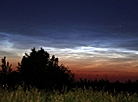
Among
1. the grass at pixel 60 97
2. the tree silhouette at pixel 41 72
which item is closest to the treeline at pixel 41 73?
the tree silhouette at pixel 41 72

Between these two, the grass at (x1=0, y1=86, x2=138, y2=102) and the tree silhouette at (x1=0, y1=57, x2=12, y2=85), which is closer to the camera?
the grass at (x1=0, y1=86, x2=138, y2=102)

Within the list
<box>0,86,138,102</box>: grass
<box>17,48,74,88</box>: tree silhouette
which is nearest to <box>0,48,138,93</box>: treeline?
<box>17,48,74,88</box>: tree silhouette

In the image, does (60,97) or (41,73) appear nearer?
(60,97)

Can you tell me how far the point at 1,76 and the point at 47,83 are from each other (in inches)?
272

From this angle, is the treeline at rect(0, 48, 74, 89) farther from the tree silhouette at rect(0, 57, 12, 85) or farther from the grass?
the grass

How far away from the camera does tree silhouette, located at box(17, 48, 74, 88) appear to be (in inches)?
755

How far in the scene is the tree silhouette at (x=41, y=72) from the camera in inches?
755

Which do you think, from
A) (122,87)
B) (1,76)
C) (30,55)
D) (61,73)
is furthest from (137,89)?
(1,76)

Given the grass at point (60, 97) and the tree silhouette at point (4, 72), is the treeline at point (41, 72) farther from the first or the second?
the grass at point (60, 97)

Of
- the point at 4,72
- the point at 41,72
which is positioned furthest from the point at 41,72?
the point at 4,72

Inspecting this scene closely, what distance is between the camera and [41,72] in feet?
64.4

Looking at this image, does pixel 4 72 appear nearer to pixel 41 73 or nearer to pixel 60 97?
pixel 41 73

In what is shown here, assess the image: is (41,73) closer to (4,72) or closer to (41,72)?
(41,72)

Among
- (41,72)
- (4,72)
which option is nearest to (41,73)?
(41,72)
